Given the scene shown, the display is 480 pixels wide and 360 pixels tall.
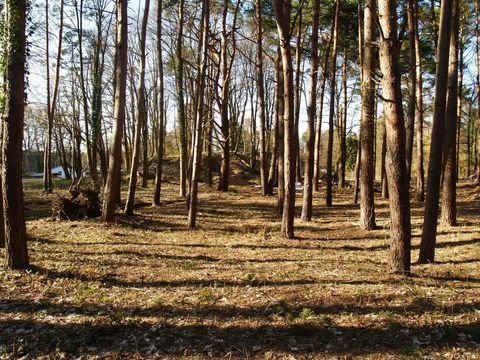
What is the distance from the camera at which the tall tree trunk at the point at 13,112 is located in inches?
267

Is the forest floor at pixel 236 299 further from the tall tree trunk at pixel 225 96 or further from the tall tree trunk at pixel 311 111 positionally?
the tall tree trunk at pixel 225 96

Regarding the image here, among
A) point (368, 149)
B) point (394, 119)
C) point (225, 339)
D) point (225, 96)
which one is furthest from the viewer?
point (225, 96)

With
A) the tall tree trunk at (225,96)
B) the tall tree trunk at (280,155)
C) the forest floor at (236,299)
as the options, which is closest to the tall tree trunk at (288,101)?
the tall tree trunk at (280,155)

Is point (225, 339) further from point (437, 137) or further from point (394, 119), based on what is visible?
point (437, 137)

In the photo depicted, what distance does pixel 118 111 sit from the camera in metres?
11.7

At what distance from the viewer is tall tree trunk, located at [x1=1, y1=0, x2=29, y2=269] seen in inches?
267

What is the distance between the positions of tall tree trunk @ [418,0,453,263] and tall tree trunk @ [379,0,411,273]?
129 cm

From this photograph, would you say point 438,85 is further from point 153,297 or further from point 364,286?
point 153,297

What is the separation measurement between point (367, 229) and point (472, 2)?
A: 16.4 meters

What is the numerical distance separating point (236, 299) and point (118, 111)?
752 centimetres

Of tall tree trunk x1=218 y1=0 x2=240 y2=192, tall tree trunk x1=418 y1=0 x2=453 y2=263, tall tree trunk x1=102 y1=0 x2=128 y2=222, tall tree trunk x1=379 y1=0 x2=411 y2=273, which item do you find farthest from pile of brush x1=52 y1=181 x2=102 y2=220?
tall tree trunk x1=418 y1=0 x2=453 y2=263

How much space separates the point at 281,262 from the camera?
27.9 feet

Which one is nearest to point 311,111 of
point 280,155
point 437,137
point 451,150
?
point 280,155

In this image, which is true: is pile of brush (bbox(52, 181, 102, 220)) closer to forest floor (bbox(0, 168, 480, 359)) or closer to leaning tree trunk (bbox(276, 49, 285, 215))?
forest floor (bbox(0, 168, 480, 359))
